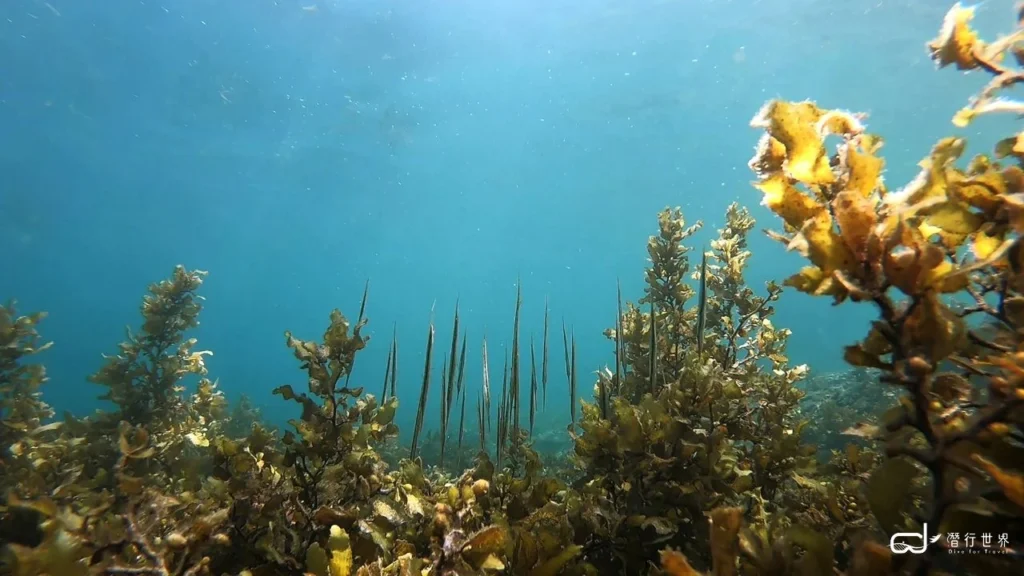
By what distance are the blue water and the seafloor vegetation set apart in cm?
263

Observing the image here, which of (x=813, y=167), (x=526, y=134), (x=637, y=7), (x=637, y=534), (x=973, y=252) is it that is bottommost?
(x=637, y=534)

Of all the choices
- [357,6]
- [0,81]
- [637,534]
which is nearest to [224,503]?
[637,534]

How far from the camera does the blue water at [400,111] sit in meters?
20.5

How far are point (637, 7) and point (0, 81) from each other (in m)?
30.4

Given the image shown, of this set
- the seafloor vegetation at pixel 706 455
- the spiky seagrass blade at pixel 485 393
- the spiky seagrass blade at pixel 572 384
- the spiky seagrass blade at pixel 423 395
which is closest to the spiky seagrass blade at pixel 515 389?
the seafloor vegetation at pixel 706 455

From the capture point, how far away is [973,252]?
59.2 inches

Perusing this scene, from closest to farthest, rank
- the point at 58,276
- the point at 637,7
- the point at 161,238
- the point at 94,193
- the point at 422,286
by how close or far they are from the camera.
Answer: the point at 637,7
the point at 94,193
the point at 161,238
the point at 58,276
the point at 422,286

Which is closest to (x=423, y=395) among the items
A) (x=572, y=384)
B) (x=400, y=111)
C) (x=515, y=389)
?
(x=515, y=389)

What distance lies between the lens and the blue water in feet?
67.3

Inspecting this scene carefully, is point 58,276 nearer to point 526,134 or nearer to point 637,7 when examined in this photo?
point 526,134

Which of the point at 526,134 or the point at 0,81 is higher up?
the point at 526,134

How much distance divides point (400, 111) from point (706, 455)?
89.4ft

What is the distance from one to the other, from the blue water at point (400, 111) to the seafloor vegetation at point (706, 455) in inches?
103

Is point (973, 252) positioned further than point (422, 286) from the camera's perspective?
No
